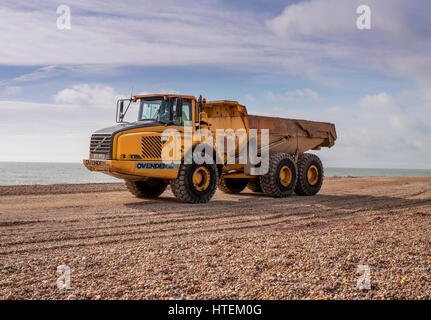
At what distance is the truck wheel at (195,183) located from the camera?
39.1 feet

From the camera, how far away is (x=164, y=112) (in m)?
11.8

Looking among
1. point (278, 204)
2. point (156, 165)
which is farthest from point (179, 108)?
point (278, 204)

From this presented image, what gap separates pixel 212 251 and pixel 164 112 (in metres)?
6.33

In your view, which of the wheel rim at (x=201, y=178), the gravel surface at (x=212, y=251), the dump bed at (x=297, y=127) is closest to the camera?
the gravel surface at (x=212, y=251)

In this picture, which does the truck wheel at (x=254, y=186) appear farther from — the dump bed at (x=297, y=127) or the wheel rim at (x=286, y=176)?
the dump bed at (x=297, y=127)

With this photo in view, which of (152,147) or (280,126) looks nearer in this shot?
(152,147)

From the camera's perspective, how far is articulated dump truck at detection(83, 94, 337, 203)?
1130cm

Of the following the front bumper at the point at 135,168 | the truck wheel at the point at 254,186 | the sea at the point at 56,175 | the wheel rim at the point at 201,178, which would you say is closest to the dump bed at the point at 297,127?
the truck wheel at the point at 254,186

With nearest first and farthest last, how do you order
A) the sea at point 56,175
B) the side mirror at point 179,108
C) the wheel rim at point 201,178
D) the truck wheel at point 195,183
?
the side mirror at point 179,108
the truck wheel at point 195,183
the wheel rim at point 201,178
the sea at point 56,175

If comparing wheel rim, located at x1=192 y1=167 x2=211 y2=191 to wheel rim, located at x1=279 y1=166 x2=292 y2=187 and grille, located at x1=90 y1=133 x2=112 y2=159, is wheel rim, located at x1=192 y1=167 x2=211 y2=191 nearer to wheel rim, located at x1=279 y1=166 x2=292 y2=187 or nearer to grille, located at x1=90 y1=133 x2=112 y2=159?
grille, located at x1=90 y1=133 x2=112 y2=159

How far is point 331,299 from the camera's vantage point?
4.34 meters

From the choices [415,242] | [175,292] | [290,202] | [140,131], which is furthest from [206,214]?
[175,292]

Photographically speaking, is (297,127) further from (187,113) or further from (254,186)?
(187,113)
